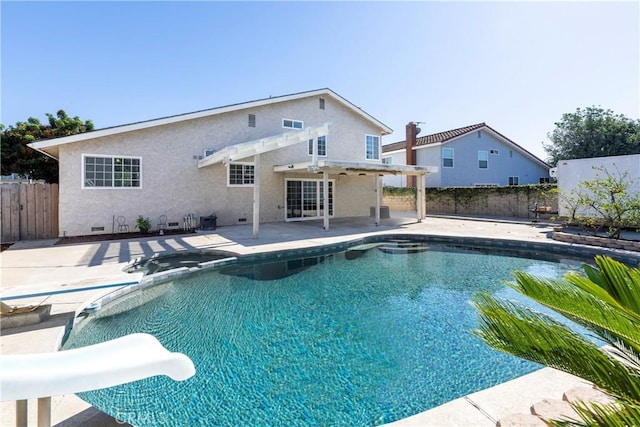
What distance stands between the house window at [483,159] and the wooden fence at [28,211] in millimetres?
29196

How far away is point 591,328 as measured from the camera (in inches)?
74.7

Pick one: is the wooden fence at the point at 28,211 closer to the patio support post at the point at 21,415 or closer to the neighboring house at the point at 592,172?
the patio support post at the point at 21,415

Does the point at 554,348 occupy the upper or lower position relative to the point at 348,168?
lower

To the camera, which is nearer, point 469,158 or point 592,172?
point 592,172

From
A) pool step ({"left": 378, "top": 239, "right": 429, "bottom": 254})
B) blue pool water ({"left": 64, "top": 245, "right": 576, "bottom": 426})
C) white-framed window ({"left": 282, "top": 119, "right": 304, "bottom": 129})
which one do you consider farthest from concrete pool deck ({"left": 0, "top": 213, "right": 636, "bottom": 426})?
white-framed window ({"left": 282, "top": 119, "right": 304, "bottom": 129})

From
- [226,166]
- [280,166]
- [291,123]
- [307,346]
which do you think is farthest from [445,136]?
[307,346]

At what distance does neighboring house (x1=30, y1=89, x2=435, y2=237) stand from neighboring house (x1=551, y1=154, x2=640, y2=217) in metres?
7.00

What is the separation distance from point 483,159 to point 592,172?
41.3ft

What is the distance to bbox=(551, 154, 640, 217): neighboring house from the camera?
45.1 ft

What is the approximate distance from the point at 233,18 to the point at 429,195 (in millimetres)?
19245

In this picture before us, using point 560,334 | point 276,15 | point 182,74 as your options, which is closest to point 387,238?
point 276,15

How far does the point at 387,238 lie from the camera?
525 inches

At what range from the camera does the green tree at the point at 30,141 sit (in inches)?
797

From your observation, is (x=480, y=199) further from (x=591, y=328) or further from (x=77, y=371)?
(x=77, y=371)
